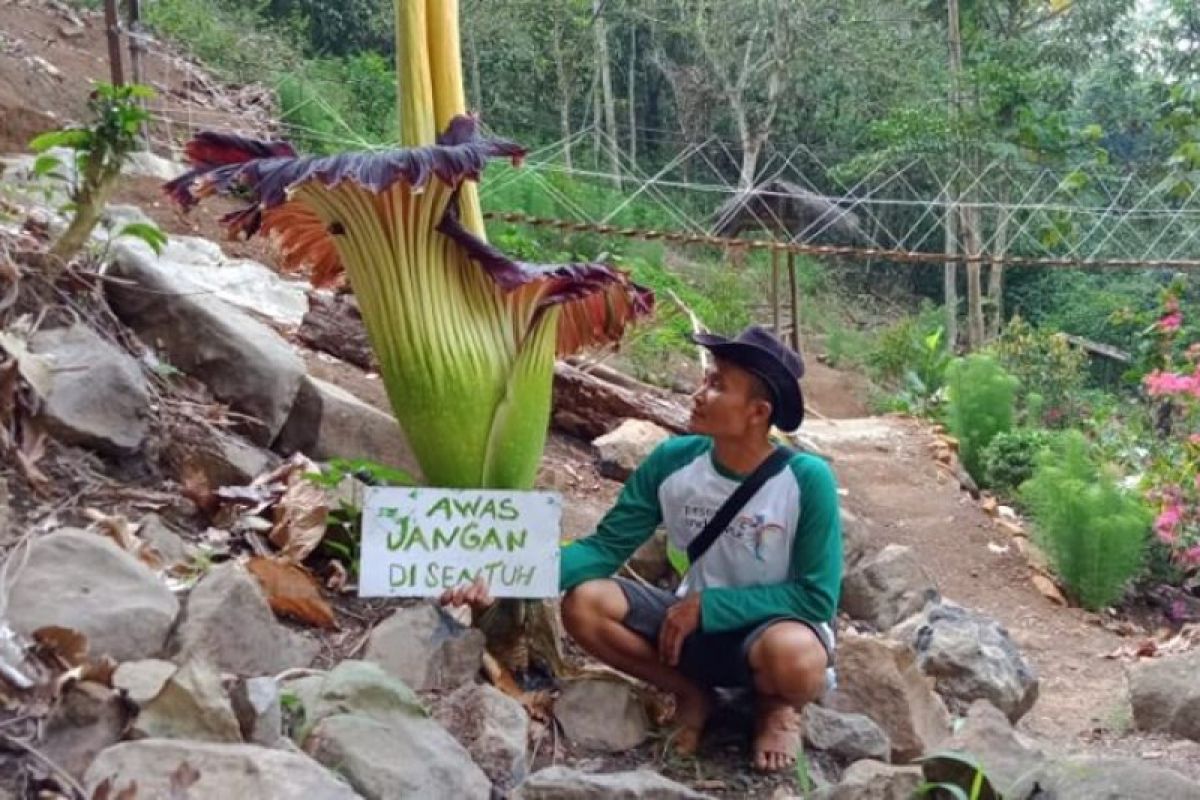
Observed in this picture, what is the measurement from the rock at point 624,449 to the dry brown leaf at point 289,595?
1790mm

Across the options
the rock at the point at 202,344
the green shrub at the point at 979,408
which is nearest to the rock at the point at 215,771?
the rock at the point at 202,344

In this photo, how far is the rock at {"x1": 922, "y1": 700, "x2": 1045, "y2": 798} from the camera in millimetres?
2367

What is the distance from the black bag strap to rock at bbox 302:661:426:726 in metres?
0.68

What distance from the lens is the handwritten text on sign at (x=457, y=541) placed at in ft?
8.32

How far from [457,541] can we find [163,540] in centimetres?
56

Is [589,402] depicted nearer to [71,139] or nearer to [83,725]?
[71,139]

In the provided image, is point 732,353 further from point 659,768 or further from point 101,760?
point 101,760

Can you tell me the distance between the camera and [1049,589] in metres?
6.13

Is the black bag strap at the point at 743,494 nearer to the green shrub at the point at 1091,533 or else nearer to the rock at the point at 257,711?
the rock at the point at 257,711

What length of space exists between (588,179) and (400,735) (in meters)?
13.1

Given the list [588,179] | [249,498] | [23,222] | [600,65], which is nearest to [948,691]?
[249,498]

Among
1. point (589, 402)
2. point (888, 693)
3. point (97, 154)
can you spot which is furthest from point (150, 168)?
point (888, 693)

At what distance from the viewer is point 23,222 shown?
133 inches

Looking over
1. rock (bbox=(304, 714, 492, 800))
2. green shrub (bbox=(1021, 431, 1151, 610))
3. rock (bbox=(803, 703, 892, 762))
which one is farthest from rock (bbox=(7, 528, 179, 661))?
green shrub (bbox=(1021, 431, 1151, 610))
